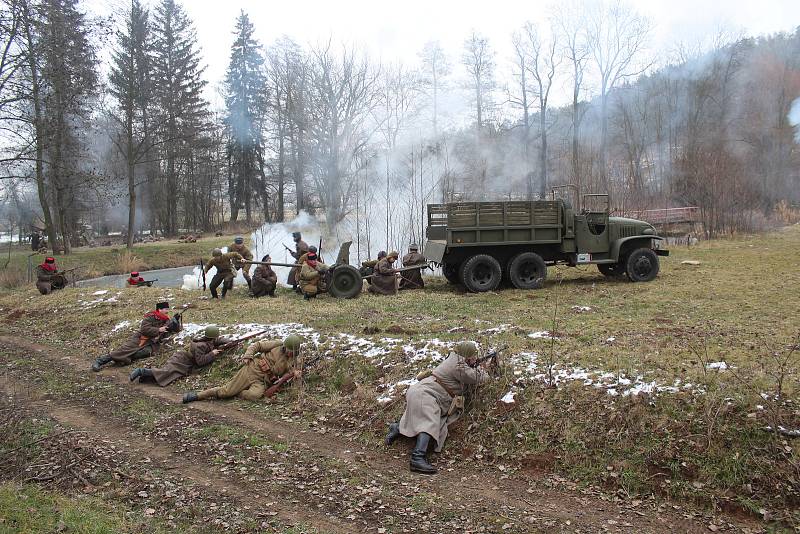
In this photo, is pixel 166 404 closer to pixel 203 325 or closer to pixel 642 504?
pixel 203 325

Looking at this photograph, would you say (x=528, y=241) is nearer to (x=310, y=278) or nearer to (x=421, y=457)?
(x=310, y=278)

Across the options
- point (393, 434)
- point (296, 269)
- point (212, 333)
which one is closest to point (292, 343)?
point (212, 333)

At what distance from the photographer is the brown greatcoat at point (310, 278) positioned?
1369 centimetres

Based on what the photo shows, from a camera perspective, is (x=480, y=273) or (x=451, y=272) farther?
(x=451, y=272)

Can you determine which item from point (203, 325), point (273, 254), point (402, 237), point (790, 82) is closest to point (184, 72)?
point (273, 254)

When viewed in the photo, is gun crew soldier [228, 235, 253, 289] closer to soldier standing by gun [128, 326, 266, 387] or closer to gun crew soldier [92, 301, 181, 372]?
gun crew soldier [92, 301, 181, 372]

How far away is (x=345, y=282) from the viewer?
1386 cm

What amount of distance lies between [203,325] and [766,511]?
9.74m

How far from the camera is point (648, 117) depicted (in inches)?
1259

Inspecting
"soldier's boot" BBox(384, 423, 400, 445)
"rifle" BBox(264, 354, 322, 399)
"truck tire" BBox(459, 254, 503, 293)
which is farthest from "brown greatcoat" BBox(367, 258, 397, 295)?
"soldier's boot" BBox(384, 423, 400, 445)

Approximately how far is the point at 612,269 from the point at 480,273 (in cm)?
385

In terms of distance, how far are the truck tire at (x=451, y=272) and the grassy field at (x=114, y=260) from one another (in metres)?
17.0

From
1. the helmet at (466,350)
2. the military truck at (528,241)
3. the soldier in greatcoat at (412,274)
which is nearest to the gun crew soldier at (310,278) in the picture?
the soldier in greatcoat at (412,274)

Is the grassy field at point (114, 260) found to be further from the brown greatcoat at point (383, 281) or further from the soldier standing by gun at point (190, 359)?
the soldier standing by gun at point (190, 359)
